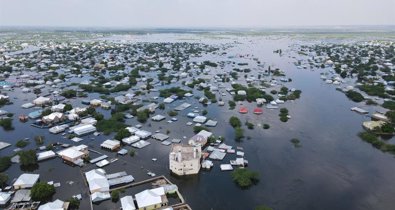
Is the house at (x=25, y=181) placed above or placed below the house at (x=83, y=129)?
below

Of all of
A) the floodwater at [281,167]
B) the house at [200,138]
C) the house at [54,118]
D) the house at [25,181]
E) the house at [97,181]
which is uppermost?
the house at [54,118]

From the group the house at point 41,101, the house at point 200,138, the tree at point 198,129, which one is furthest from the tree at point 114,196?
the house at point 41,101

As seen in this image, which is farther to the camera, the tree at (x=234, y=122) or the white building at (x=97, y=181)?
the tree at (x=234, y=122)

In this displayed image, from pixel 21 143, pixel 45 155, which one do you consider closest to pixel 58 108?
pixel 21 143

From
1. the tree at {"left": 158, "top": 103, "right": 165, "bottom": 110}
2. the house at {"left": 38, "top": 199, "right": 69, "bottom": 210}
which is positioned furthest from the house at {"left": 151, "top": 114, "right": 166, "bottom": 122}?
the house at {"left": 38, "top": 199, "right": 69, "bottom": 210}

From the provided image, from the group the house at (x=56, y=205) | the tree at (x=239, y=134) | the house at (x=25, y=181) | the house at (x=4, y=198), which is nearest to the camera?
the house at (x=56, y=205)

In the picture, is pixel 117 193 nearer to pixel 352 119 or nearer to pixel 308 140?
pixel 308 140

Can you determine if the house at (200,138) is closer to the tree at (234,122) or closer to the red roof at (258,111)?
the tree at (234,122)

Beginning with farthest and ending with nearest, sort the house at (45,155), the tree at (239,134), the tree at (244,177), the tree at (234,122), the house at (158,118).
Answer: the house at (158,118) < the tree at (234,122) < the tree at (239,134) < the house at (45,155) < the tree at (244,177)
